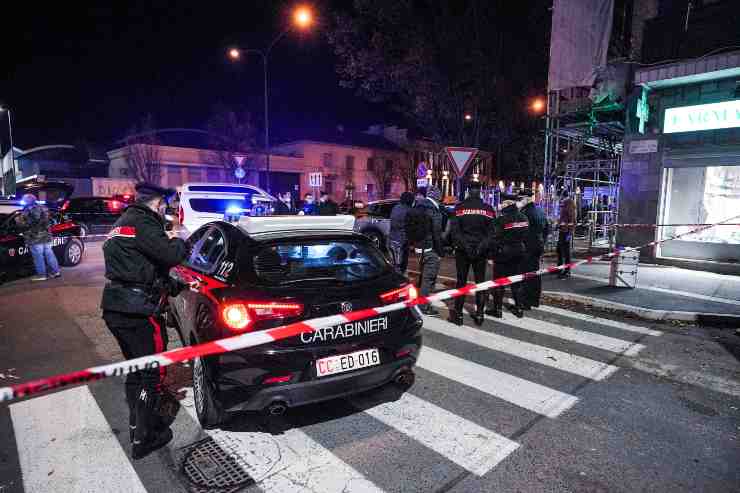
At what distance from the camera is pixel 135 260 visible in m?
3.15

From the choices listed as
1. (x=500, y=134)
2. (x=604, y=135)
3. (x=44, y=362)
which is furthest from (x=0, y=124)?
(x=604, y=135)

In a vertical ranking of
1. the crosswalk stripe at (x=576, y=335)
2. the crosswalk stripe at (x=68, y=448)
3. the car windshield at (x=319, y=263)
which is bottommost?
the crosswalk stripe at (x=68, y=448)

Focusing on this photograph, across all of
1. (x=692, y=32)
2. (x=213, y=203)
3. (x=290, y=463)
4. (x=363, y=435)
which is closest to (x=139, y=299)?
(x=290, y=463)

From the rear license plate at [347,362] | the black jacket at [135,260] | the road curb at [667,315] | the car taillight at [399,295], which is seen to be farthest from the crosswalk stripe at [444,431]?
the road curb at [667,315]

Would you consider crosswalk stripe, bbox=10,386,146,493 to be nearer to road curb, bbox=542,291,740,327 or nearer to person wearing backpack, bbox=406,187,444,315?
person wearing backpack, bbox=406,187,444,315

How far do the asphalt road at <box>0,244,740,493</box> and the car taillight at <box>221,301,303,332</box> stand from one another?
94cm

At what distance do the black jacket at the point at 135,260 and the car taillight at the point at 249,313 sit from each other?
0.62 metres

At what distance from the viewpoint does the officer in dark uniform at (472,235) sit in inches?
245

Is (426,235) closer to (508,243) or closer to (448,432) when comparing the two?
(508,243)

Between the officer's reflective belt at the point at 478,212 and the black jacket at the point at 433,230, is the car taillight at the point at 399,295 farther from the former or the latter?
the black jacket at the point at 433,230

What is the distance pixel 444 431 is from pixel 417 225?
151 inches

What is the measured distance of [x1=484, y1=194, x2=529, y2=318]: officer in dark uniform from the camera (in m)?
6.45

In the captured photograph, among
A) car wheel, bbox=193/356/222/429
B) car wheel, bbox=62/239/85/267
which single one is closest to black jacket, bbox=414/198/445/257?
car wheel, bbox=193/356/222/429

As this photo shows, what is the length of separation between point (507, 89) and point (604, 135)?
4.21 metres
